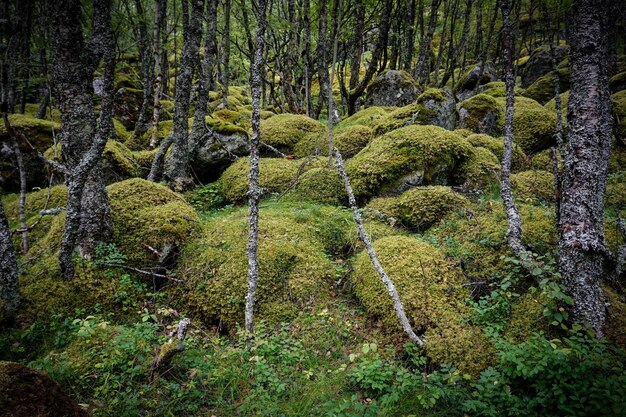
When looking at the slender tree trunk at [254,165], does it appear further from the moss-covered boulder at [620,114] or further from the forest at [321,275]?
the moss-covered boulder at [620,114]

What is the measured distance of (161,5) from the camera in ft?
35.8

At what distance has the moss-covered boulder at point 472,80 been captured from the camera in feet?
57.0

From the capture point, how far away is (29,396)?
2680 mm

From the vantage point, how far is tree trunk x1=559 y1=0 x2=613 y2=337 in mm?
3766

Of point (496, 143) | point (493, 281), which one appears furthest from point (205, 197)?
point (496, 143)

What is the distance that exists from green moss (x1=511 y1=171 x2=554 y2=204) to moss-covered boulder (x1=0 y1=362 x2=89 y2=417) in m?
8.21

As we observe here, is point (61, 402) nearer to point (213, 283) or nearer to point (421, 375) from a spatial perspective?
point (213, 283)

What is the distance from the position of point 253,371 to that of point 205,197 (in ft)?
20.1

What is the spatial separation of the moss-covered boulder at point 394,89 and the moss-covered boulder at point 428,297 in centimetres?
1064

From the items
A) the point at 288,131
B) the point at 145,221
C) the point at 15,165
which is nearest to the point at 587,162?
the point at 145,221

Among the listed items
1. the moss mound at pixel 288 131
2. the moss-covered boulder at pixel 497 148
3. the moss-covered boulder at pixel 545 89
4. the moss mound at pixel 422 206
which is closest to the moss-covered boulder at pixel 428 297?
the moss mound at pixel 422 206

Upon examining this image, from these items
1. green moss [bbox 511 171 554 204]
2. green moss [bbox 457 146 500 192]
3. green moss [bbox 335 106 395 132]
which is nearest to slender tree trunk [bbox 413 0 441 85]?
green moss [bbox 335 106 395 132]

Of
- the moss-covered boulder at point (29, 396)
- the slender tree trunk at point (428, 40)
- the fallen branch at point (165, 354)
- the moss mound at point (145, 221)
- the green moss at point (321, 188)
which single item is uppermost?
the slender tree trunk at point (428, 40)

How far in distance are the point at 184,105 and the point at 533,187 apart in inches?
355
